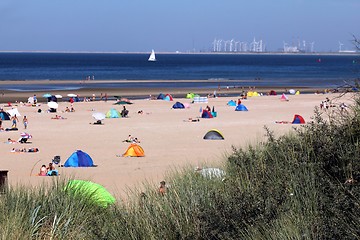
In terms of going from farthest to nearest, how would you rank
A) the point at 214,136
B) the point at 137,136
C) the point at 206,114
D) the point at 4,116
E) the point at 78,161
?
1. the point at 206,114
2. the point at 4,116
3. the point at 137,136
4. the point at 214,136
5. the point at 78,161

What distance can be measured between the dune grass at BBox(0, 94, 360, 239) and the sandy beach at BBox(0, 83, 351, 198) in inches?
138

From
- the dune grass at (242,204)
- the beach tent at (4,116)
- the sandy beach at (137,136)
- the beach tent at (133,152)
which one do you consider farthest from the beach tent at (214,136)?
the dune grass at (242,204)

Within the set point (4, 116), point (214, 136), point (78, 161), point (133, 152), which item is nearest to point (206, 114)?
point (214, 136)

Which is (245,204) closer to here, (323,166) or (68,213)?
(323,166)

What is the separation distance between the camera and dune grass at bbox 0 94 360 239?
6.15 meters

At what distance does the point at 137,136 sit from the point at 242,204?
22.1 metres

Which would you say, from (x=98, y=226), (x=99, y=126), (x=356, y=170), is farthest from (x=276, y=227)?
(x=99, y=126)

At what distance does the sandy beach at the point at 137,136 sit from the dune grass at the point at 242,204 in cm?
349

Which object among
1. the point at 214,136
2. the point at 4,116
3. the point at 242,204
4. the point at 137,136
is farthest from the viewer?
the point at 4,116

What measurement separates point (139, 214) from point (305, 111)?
35518 millimetres

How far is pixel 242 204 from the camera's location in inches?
256

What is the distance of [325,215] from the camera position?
613cm

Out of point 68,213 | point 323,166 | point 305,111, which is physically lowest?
point 305,111

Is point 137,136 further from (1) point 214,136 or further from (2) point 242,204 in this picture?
(2) point 242,204
